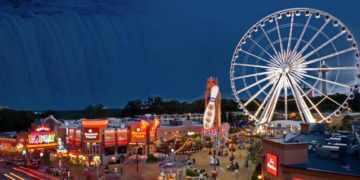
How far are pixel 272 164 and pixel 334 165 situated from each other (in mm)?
3328

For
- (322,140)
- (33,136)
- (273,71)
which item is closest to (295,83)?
(273,71)

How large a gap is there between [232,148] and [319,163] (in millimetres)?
26372

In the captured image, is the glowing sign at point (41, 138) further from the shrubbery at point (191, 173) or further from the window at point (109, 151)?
the shrubbery at point (191, 173)

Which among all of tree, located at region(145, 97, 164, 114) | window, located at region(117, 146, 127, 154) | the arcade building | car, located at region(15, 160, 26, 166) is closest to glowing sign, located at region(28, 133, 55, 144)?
the arcade building

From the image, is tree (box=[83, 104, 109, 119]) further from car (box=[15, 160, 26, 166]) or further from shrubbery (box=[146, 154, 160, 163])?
shrubbery (box=[146, 154, 160, 163])

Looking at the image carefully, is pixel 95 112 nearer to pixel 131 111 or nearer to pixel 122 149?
pixel 131 111

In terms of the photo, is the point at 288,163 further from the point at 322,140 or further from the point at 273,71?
the point at 273,71

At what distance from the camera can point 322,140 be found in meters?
30.0

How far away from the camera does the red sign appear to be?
23.0 meters

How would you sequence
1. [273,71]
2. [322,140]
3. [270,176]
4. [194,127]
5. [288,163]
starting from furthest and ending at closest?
[194,127], [273,71], [322,140], [270,176], [288,163]

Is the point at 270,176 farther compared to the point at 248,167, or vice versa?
the point at 248,167

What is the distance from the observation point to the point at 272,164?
23.4 meters

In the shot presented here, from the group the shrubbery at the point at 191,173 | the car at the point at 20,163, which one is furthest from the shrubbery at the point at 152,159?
the car at the point at 20,163

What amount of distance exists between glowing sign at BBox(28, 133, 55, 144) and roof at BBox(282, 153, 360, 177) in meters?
37.4
